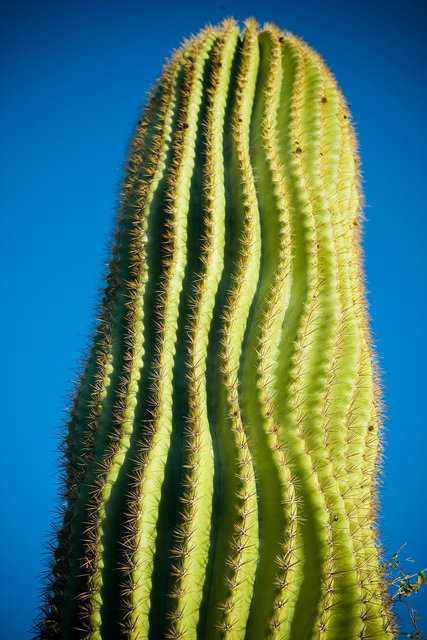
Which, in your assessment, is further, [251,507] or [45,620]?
[45,620]

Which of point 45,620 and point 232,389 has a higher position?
point 232,389

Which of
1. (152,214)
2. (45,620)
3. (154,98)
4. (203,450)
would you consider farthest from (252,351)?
(154,98)

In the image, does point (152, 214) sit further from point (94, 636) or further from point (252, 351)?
point (94, 636)

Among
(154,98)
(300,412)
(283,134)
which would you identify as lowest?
(300,412)

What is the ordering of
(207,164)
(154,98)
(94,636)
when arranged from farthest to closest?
(154,98) < (207,164) < (94,636)

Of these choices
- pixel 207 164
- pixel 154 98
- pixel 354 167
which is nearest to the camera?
pixel 207 164

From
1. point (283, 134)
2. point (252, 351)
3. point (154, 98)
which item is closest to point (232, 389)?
point (252, 351)

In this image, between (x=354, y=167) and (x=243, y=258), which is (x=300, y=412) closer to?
(x=243, y=258)
